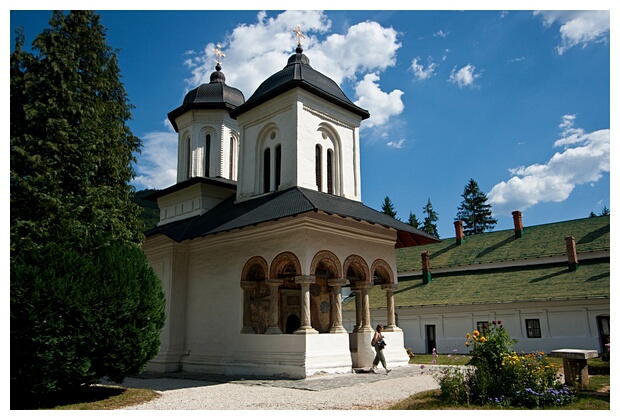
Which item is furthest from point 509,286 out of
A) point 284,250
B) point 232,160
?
point 284,250

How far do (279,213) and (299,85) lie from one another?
14.9 feet

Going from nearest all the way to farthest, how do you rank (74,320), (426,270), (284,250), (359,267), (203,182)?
(74,320) < (284,250) < (359,267) < (203,182) < (426,270)

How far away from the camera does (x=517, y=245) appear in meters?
29.3

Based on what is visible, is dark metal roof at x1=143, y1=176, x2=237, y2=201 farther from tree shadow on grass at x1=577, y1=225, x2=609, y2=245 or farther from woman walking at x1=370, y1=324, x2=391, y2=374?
tree shadow on grass at x1=577, y1=225, x2=609, y2=245

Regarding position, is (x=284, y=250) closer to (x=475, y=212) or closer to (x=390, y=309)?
(x=390, y=309)

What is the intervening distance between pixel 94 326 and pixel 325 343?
5922mm

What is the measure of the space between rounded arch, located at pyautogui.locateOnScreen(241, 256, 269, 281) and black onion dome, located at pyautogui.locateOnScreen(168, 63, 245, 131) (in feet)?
26.4

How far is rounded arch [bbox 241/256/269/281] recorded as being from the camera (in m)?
13.8

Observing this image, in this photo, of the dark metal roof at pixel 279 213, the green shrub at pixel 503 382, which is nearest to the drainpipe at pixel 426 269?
the dark metal roof at pixel 279 213

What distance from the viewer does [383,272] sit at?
1528 centimetres

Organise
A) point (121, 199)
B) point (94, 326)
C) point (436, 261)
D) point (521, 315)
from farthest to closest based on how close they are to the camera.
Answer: point (436, 261) < point (521, 315) < point (121, 199) < point (94, 326)

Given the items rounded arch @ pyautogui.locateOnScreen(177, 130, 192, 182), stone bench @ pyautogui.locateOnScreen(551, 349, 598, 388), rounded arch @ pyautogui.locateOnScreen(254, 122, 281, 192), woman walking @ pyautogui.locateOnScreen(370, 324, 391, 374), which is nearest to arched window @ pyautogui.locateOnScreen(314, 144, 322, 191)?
rounded arch @ pyautogui.locateOnScreen(254, 122, 281, 192)

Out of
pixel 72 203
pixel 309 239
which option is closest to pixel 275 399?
pixel 309 239

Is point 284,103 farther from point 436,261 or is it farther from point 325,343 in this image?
point 436,261
